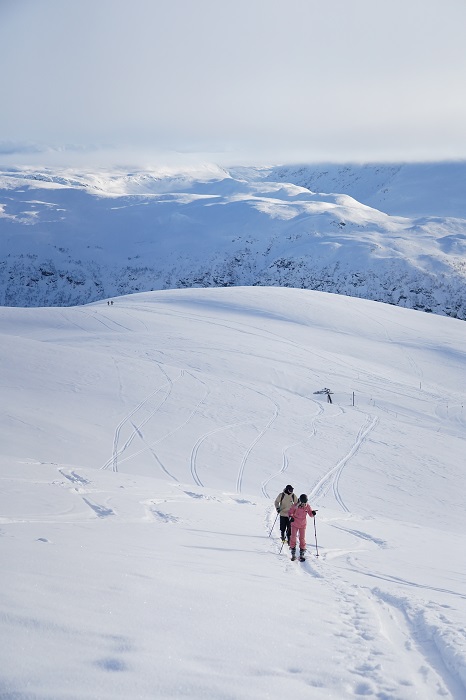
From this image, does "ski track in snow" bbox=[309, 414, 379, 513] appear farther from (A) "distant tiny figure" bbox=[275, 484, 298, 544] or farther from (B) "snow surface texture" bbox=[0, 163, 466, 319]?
(B) "snow surface texture" bbox=[0, 163, 466, 319]

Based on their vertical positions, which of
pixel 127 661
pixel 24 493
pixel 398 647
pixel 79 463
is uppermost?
pixel 127 661

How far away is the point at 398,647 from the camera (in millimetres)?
6172

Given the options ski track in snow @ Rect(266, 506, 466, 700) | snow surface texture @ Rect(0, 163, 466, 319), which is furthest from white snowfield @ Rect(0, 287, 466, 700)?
snow surface texture @ Rect(0, 163, 466, 319)

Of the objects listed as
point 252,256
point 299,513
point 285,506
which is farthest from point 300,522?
point 252,256

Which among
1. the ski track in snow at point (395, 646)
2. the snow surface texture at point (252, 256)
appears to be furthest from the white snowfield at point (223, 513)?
the snow surface texture at point (252, 256)

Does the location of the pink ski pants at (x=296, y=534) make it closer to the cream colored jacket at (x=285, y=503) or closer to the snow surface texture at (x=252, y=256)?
the cream colored jacket at (x=285, y=503)

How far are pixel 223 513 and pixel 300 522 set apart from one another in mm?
3482

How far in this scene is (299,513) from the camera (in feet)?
36.7

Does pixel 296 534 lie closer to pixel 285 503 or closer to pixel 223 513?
pixel 285 503

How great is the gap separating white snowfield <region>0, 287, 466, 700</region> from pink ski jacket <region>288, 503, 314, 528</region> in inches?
26.4

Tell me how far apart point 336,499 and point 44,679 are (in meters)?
15.6

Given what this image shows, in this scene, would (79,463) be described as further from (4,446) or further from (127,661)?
(127,661)

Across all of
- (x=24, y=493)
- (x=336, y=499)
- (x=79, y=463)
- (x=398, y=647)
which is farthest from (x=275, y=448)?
(x=398, y=647)

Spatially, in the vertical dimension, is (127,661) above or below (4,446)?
above
